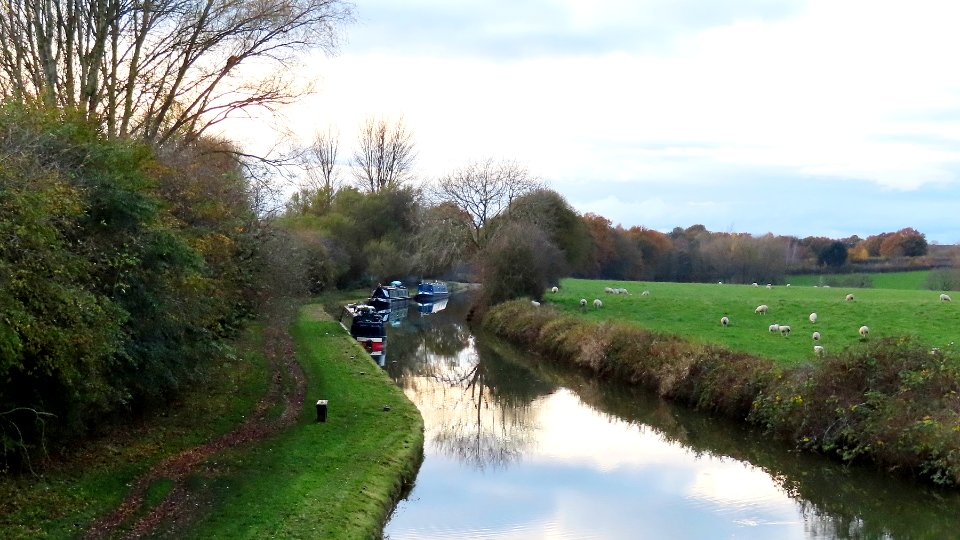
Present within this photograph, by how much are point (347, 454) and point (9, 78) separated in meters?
11.9

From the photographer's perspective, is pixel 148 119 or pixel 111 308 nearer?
pixel 111 308

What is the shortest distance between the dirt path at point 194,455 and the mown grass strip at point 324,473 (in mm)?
340

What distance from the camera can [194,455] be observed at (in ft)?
42.5

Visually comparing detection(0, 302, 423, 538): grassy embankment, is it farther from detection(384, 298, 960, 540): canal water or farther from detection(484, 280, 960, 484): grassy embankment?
detection(484, 280, 960, 484): grassy embankment

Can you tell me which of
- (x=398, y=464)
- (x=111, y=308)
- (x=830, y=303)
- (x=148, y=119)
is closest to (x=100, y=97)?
(x=148, y=119)

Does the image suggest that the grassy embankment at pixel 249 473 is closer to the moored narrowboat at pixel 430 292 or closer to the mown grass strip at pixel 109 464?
the mown grass strip at pixel 109 464

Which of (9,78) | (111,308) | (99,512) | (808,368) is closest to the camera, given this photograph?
(99,512)

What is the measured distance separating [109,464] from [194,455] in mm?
1433

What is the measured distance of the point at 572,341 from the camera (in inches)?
1150

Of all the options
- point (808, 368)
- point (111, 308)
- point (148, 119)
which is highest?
point (148, 119)

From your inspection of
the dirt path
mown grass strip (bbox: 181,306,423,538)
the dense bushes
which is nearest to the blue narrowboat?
the dirt path

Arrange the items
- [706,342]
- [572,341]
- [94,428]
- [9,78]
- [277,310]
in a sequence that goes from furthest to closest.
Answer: [572,341]
[277,310]
[706,342]
[9,78]
[94,428]

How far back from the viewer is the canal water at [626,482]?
12.5 meters

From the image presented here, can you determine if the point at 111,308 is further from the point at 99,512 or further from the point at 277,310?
the point at 277,310
